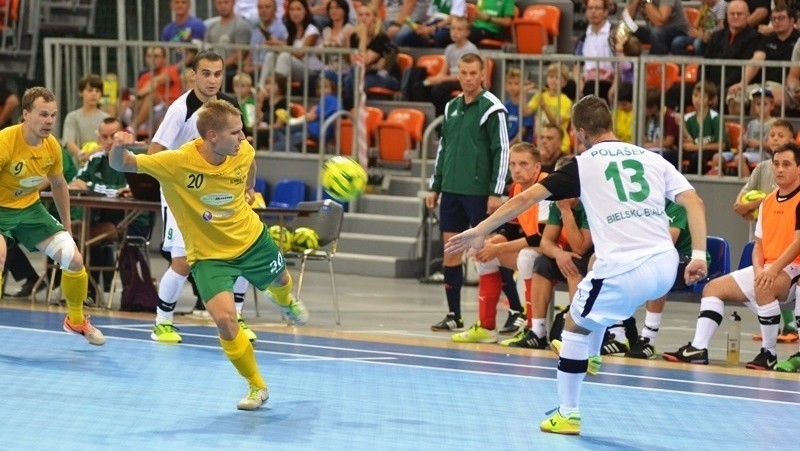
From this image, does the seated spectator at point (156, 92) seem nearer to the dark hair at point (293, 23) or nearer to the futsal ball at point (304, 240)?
the dark hair at point (293, 23)

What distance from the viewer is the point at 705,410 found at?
9164 mm

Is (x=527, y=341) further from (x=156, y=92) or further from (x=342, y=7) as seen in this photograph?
(x=342, y=7)

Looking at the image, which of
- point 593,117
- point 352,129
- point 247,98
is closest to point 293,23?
point 247,98

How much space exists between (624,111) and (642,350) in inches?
192

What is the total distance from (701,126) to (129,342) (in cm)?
661

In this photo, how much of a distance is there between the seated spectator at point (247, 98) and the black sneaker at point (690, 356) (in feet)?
24.9

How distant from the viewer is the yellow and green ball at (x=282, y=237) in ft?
43.0

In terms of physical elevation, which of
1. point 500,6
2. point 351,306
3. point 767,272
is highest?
point 500,6

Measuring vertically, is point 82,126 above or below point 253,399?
above

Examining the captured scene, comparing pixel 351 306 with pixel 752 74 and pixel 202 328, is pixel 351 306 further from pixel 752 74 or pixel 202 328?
pixel 752 74

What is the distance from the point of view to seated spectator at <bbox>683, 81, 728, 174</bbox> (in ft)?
49.6

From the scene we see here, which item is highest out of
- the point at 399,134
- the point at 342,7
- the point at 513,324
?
the point at 342,7

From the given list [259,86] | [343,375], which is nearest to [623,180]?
[343,375]

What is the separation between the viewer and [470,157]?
40.3ft
